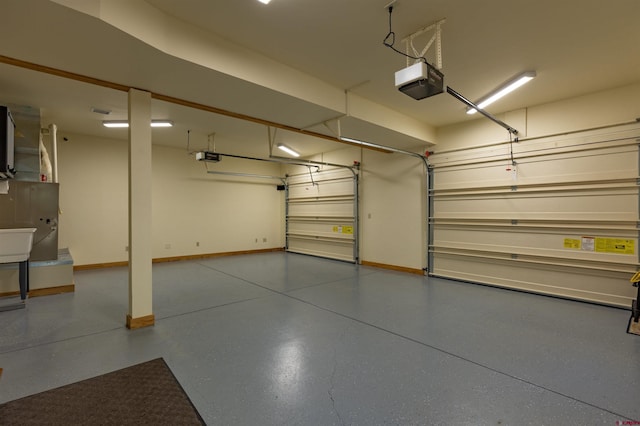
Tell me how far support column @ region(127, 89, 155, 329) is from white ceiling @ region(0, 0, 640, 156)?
326 mm

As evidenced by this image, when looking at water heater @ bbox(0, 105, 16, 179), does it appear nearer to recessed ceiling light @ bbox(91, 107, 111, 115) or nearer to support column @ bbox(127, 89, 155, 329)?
recessed ceiling light @ bbox(91, 107, 111, 115)

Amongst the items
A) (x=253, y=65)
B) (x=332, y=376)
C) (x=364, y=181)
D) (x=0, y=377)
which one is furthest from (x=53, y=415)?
(x=364, y=181)

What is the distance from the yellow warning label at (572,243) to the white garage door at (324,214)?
383 centimetres

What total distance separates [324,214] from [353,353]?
539 cm

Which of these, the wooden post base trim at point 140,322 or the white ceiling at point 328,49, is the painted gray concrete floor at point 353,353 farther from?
the white ceiling at point 328,49

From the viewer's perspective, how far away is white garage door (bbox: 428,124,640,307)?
12.3ft

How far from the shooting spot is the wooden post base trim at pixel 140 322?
119 inches

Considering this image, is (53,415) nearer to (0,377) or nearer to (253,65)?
(0,377)

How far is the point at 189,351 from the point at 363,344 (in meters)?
1.57

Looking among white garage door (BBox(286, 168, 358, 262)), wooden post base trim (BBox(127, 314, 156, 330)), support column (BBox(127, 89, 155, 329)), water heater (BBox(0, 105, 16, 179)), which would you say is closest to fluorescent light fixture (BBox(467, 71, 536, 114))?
white garage door (BBox(286, 168, 358, 262))

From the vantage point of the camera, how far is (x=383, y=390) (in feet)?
6.57

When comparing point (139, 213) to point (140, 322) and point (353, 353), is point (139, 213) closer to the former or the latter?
point (140, 322)

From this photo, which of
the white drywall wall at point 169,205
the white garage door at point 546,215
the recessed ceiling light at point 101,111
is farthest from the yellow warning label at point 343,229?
the recessed ceiling light at point 101,111

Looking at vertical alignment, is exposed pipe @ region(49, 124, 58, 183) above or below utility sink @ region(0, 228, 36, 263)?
above
